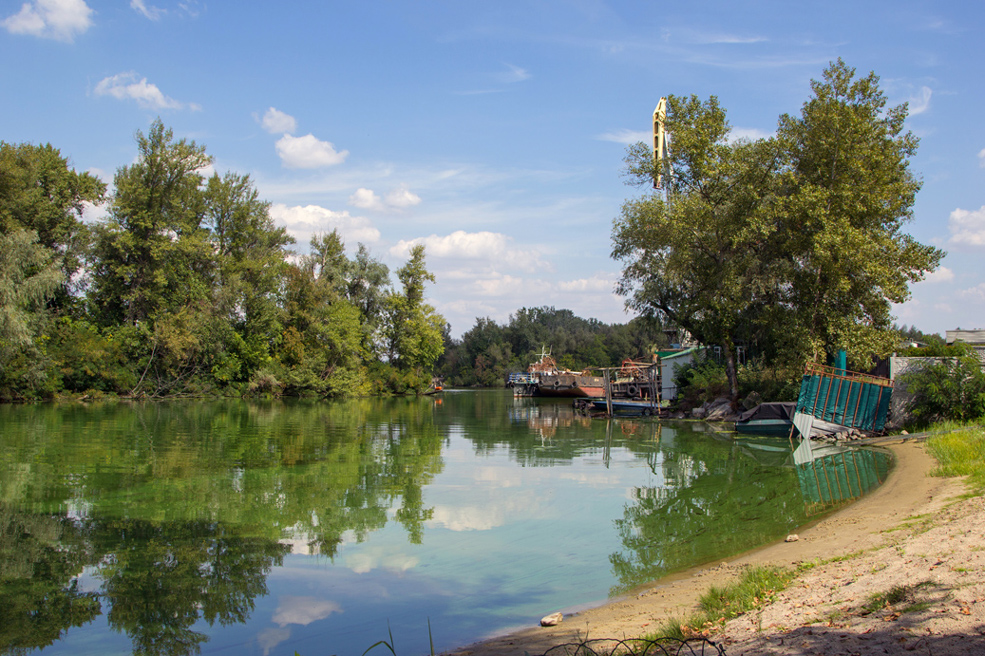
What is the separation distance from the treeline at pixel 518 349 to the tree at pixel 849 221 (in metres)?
77.0

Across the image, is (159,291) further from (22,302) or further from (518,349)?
(518,349)

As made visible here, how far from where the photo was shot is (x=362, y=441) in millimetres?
22906

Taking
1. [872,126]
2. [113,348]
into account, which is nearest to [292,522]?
[872,126]

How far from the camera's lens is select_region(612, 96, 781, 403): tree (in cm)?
2862

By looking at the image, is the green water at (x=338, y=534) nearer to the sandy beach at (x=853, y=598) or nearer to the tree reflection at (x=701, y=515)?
the tree reflection at (x=701, y=515)

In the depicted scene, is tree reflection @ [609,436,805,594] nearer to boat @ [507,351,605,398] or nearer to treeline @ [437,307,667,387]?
boat @ [507,351,605,398]

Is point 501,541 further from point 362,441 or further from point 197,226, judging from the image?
point 197,226

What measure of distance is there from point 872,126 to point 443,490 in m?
22.6

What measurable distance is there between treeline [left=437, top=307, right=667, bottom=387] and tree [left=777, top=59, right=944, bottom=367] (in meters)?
77.0

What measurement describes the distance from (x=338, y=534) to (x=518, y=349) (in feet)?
387

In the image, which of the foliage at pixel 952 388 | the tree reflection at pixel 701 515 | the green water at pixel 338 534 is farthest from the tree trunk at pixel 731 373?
the tree reflection at pixel 701 515

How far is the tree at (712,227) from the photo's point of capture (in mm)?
28625

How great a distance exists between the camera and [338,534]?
33.8ft

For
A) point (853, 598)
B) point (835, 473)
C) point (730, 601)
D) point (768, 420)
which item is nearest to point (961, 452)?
point (835, 473)
